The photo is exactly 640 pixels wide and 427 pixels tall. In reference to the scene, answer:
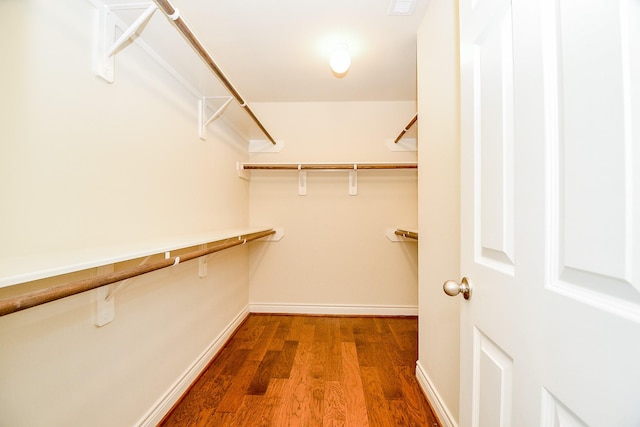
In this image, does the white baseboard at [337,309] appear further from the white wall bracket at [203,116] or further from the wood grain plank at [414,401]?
the white wall bracket at [203,116]

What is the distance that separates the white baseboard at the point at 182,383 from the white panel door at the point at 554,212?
4.45 ft

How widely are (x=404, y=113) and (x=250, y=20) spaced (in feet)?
5.46

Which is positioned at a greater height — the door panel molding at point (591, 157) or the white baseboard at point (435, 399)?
the door panel molding at point (591, 157)

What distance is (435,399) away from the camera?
53.0 inches

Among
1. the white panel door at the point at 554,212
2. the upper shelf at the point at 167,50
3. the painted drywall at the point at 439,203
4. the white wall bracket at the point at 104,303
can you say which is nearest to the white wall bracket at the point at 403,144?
the painted drywall at the point at 439,203

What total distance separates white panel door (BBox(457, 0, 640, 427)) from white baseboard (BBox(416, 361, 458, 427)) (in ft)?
2.14

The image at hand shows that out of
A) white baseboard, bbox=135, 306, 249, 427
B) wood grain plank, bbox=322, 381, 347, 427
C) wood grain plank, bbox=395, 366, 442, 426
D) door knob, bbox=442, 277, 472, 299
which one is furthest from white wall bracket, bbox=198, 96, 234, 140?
wood grain plank, bbox=395, 366, 442, 426

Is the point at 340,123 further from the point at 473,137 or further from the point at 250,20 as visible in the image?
the point at 473,137

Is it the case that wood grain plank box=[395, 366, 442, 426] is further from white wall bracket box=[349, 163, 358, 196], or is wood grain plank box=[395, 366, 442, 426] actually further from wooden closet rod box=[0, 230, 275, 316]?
white wall bracket box=[349, 163, 358, 196]

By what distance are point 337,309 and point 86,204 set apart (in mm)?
2174

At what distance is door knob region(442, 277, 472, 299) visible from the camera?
71 centimetres

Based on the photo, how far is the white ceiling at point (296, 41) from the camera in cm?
136

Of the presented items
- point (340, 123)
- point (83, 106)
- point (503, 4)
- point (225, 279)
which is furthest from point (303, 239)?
point (503, 4)

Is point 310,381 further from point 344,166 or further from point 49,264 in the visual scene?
point 344,166
